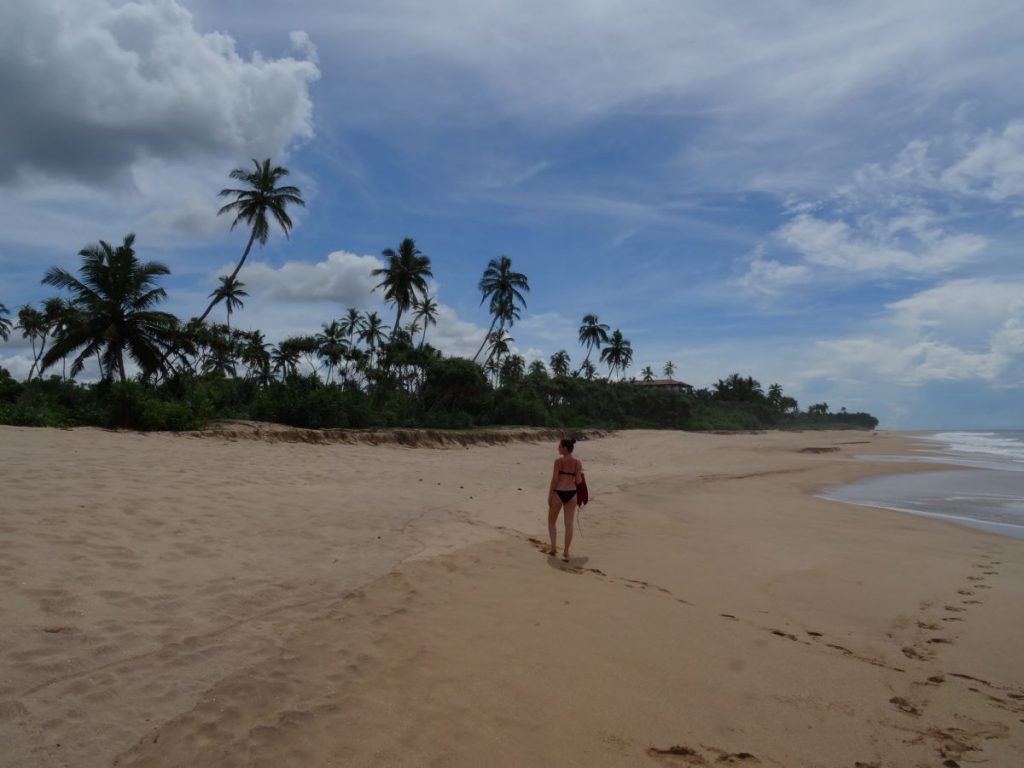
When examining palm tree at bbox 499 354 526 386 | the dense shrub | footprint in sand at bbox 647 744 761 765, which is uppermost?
palm tree at bbox 499 354 526 386

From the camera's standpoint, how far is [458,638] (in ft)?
14.1

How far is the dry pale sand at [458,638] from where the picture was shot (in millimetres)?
3000

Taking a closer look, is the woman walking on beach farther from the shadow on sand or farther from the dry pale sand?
the dry pale sand

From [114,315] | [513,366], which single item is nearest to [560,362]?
[513,366]

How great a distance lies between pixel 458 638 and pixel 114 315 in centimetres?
2324

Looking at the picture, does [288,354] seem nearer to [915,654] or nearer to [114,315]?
[114,315]

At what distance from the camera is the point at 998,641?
4762 mm

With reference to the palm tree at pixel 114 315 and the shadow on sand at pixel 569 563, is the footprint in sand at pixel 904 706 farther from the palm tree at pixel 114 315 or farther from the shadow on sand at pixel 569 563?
the palm tree at pixel 114 315

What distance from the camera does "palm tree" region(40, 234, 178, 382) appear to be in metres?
21.7

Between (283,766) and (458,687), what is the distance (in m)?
1.12

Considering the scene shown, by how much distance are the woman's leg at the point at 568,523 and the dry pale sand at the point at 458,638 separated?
0.31 metres

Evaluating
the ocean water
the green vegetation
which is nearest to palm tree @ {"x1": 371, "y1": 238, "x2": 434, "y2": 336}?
the green vegetation

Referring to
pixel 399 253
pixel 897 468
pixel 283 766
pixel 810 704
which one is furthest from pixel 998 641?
pixel 399 253

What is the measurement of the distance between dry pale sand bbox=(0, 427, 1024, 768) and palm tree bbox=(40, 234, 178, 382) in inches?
624
